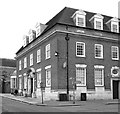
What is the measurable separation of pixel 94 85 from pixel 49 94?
548cm

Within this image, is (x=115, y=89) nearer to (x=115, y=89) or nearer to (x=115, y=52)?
(x=115, y=89)

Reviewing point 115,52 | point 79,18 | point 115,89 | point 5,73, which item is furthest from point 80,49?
point 5,73

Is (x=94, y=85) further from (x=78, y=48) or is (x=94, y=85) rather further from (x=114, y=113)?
(x=114, y=113)

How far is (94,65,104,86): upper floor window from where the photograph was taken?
90.3 feet

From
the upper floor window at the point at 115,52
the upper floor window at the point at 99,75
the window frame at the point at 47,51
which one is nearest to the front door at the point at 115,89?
the upper floor window at the point at 99,75

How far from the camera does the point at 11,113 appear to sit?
45.2ft

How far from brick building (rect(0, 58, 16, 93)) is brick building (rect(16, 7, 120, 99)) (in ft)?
95.4

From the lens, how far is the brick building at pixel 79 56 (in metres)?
25.7

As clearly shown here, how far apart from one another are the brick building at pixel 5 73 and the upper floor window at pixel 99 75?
35829 mm

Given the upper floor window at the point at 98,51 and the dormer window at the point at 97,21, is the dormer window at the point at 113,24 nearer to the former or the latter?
the dormer window at the point at 97,21

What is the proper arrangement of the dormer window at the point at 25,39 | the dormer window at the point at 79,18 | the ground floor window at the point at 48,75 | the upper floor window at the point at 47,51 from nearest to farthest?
the ground floor window at the point at 48,75
the dormer window at the point at 79,18
the upper floor window at the point at 47,51
the dormer window at the point at 25,39

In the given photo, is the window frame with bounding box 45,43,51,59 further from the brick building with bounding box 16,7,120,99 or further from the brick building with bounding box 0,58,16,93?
the brick building with bounding box 0,58,16,93

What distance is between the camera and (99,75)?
2781cm

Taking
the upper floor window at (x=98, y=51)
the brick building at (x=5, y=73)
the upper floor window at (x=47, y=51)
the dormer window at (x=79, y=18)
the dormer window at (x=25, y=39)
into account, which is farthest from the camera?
the brick building at (x=5, y=73)
